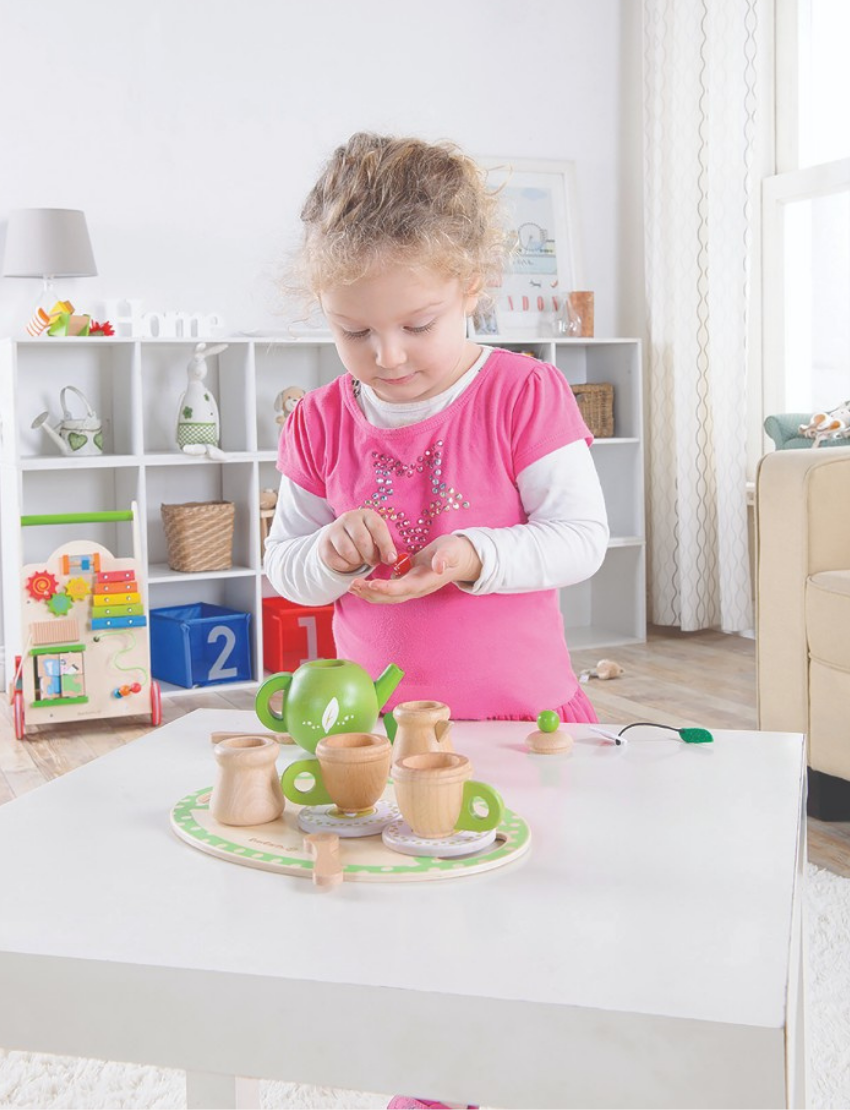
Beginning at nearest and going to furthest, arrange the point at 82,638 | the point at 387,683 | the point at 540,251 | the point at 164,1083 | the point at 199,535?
1. the point at 387,683
2. the point at 164,1083
3. the point at 82,638
4. the point at 199,535
5. the point at 540,251

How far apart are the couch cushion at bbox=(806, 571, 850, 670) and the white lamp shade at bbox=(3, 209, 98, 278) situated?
2049 mm

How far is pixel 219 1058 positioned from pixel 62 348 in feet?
10.4

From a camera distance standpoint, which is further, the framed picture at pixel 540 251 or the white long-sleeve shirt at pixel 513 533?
the framed picture at pixel 540 251

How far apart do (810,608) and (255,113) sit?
2.37 metres

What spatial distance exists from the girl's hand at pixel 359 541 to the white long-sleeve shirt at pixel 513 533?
3 centimetres

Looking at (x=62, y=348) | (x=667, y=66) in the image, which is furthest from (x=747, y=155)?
(x=62, y=348)

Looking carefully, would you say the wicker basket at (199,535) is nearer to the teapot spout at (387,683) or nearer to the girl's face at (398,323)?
the girl's face at (398,323)

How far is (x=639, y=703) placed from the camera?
3119mm

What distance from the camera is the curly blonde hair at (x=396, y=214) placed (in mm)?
1065

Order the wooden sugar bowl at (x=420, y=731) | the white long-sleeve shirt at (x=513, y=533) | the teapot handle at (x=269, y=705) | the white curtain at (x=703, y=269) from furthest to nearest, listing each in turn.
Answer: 1. the white curtain at (x=703, y=269)
2. the white long-sleeve shirt at (x=513, y=533)
3. the teapot handle at (x=269, y=705)
4. the wooden sugar bowl at (x=420, y=731)

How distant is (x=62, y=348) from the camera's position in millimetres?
3566

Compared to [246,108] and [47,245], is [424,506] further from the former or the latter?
[246,108]

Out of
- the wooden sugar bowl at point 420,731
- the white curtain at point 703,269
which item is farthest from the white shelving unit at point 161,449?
the wooden sugar bowl at point 420,731

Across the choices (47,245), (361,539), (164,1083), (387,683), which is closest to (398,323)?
(361,539)
